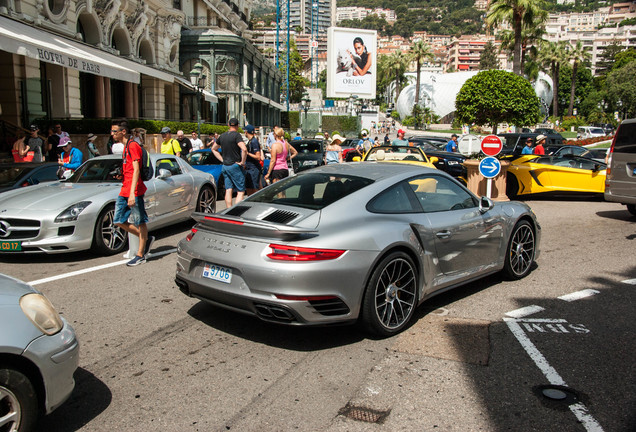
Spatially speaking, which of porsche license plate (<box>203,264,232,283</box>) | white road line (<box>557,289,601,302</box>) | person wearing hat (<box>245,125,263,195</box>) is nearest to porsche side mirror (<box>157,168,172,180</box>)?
person wearing hat (<box>245,125,263,195</box>)

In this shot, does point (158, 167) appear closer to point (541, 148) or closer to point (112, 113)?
point (541, 148)

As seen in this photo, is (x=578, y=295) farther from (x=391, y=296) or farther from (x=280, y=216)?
(x=280, y=216)

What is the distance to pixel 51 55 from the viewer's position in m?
15.7

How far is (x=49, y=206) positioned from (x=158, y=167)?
7.44 ft

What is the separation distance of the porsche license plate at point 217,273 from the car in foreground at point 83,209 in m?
3.53

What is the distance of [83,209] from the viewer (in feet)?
23.9

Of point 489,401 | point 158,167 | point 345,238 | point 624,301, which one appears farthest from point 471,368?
point 158,167

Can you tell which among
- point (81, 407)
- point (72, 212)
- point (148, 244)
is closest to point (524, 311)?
point (81, 407)

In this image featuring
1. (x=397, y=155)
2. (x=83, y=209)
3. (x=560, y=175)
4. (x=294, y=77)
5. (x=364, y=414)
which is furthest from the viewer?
(x=294, y=77)

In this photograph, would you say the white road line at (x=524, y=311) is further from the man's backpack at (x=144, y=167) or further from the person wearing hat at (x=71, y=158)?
the person wearing hat at (x=71, y=158)

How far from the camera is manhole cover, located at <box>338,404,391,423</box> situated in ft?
10.8

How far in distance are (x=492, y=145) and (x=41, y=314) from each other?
37.5 ft

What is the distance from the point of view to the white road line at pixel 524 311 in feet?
17.4

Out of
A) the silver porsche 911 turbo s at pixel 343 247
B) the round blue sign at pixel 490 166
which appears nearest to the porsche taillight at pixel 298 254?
the silver porsche 911 turbo s at pixel 343 247
